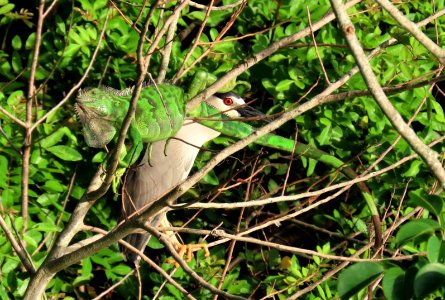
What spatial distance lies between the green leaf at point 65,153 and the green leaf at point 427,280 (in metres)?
2.59

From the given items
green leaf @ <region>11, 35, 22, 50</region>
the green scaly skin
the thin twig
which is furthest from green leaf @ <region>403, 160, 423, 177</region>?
the thin twig

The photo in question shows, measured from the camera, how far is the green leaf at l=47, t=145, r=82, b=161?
3.85 m

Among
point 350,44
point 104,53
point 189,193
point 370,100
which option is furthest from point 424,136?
point 350,44

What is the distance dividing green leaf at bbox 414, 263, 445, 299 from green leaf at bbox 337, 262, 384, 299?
2.8 inches

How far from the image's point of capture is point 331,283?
12.4 feet

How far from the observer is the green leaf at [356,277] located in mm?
1457

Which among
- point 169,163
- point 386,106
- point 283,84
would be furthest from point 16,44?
point 386,106

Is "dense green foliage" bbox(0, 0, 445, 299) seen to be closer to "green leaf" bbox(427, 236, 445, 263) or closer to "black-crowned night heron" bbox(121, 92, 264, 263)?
"black-crowned night heron" bbox(121, 92, 264, 263)

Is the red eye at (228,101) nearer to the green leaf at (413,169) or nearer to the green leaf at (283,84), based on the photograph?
the green leaf at (283,84)

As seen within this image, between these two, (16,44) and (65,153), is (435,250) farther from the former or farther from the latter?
(16,44)

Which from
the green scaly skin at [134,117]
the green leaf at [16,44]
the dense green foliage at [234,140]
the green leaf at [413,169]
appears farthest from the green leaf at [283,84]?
the green leaf at [16,44]

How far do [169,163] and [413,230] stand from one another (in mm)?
2430

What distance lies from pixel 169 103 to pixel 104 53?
4.89 ft

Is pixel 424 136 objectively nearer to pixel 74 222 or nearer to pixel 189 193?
pixel 189 193
